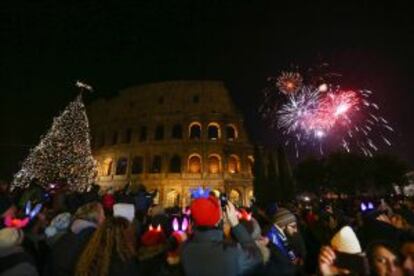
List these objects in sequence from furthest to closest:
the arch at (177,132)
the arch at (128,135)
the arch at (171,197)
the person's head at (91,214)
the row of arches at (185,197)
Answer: the arch at (128,135)
the arch at (177,132)
the arch at (171,197)
the row of arches at (185,197)
the person's head at (91,214)

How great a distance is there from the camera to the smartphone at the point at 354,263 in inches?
80.0

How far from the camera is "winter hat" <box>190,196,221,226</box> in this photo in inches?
103

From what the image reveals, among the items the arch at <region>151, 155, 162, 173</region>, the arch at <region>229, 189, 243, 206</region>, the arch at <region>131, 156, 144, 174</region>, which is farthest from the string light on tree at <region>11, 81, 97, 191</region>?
the arch at <region>229, 189, 243, 206</region>

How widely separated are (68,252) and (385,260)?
269 centimetres

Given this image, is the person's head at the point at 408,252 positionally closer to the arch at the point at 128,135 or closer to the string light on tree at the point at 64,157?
the string light on tree at the point at 64,157

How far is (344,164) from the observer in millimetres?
43469

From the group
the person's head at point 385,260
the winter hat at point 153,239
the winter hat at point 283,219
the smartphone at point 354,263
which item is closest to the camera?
the smartphone at point 354,263

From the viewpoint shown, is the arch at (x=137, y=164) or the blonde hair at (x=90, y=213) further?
the arch at (x=137, y=164)

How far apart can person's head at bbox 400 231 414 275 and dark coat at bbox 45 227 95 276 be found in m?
2.67

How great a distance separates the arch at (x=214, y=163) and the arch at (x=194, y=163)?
1.20 meters

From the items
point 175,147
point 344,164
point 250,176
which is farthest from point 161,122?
point 344,164

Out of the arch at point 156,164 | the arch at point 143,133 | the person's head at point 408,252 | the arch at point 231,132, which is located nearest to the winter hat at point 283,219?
the person's head at point 408,252

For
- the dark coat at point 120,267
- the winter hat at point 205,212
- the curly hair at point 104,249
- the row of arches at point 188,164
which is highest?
the row of arches at point 188,164

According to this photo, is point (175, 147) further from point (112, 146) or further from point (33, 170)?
point (33, 170)
